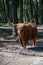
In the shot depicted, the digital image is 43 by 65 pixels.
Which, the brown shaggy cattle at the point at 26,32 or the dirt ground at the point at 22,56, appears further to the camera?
the brown shaggy cattle at the point at 26,32

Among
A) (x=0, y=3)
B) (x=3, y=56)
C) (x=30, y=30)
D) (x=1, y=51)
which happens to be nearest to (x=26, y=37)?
(x=30, y=30)

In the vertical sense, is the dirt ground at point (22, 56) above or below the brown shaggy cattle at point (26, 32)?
below

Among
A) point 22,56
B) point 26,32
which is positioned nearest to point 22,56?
point 22,56

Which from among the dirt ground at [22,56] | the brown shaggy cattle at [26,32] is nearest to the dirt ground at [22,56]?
the dirt ground at [22,56]

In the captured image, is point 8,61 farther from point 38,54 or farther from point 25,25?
point 25,25

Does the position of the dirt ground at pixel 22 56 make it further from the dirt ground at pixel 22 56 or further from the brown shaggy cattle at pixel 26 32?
the brown shaggy cattle at pixel 26 32

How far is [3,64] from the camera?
6.84 meters

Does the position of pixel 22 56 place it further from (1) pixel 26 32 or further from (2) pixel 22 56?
(1) pixel 26 32

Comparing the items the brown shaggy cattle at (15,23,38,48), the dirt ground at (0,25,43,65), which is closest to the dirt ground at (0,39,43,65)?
the dirt ground at (0,25,43,65)

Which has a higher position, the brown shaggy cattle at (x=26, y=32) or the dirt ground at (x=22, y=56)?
the brown shaggy cattle at (x=26, y=32)

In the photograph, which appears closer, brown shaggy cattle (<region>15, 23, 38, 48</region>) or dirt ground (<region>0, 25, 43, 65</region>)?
dirt ground (<region>0, 25, 43, 65</region>)

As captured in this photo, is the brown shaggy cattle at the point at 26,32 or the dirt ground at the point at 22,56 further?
the brown shaggy cattle at the point at 26,32

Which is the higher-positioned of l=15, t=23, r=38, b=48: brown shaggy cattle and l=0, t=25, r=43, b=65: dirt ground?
l=15, t=23, r=38, b=48: brown shaggy cattle

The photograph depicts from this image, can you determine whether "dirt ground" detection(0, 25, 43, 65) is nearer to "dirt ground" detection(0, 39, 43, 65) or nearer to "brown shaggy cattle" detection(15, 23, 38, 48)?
"dirt ground" detection(0, 39, 43, 65)
